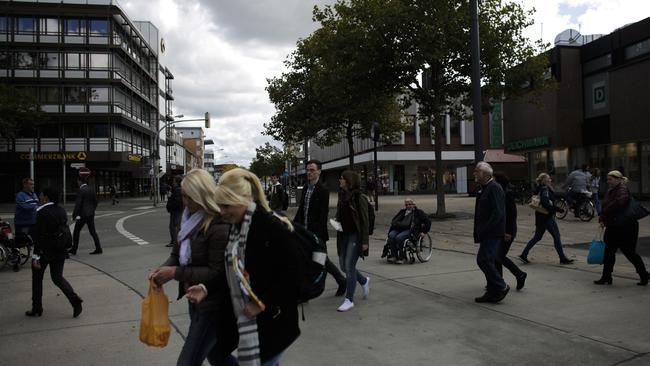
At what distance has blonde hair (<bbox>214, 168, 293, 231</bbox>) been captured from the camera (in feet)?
8.48

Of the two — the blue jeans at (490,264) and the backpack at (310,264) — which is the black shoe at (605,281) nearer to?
the blue jeans at (490,264)

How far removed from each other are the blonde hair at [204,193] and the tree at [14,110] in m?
33.7

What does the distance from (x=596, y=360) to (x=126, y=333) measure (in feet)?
13.9

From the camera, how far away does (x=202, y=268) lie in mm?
2756

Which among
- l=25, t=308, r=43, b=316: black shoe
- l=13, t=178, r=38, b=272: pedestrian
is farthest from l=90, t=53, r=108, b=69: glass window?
l=25, t=308, r=43, b=316: black shoe

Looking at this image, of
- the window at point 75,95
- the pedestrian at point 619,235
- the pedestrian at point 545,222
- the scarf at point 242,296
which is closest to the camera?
the scarf at point 242,296

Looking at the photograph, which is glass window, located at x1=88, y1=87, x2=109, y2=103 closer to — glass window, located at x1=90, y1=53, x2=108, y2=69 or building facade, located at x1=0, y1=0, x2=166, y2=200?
building facade, located at x1=0, y1=0, x2=166, y2=200

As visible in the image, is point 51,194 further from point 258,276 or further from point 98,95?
point 98,95

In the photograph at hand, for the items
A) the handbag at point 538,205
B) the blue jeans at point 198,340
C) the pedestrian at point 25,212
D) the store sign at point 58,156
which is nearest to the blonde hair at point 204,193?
the blue jeans at point 198,340

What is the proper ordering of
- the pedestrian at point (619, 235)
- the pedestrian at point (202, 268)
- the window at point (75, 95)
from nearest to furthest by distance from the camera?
the pedestrian at point (202, 268), the pedestrian at point (619, 235), the window at point (75, 95)

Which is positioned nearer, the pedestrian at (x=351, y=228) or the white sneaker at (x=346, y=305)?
the white sneaker at (x=346, y=305)

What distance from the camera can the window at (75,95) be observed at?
4056 centimetres

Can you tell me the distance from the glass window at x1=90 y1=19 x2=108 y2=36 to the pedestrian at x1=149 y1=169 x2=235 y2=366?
1720 inches

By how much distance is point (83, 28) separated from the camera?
135 ft
